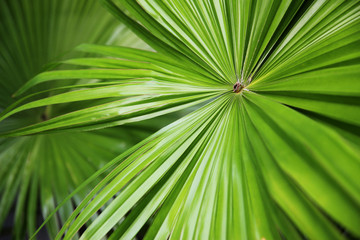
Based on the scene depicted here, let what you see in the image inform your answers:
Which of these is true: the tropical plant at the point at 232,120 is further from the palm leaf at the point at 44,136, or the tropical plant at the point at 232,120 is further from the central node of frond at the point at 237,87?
the palm leaf at the point at 44,136

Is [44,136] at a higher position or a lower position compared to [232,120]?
higher

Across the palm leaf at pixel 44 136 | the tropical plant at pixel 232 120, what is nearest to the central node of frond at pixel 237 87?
the tropical plant at pixel 232 120

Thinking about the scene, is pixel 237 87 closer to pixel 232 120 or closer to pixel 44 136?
pixel 232 120

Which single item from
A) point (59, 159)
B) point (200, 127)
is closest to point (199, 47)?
point (200, 127)

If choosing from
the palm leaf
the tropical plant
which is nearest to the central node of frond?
the tropical plant

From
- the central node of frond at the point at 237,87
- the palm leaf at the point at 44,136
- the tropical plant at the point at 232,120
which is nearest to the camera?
the tropical plant at the point at 232,120

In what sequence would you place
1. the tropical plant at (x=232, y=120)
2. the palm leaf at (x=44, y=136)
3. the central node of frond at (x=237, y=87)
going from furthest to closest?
the palm leaf at (x=44, y=136)
the central node of frond at (x=237, y=87)
the tropical plant at (x=232, y=120)

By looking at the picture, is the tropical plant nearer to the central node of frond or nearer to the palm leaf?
the central node of frond

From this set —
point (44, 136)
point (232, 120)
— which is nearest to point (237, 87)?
point (232, 120)

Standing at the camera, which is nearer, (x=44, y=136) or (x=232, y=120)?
(x=232, y=120)
